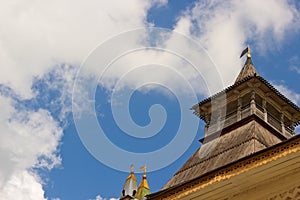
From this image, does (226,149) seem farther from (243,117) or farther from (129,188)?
(129,188)

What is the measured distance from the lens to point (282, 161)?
43.3 ft

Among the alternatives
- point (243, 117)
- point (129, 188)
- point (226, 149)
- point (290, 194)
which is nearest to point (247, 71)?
point (243, 117)

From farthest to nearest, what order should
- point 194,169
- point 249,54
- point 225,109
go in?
point 249,54, point 225,109, point 194,169

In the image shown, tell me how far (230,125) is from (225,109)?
8.98ft

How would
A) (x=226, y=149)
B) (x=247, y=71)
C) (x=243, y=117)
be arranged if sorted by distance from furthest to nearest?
(x=247, y=71), (x=243, y=117), (x=226, y=149)

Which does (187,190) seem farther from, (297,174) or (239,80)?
(239,80)

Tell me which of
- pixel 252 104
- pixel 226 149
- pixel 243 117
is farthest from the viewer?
pixel 252 104

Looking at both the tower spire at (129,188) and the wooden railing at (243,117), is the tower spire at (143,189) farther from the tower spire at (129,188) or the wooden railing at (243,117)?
the wooden railing at (243,117)

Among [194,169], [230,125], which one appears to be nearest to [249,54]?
[230,125]

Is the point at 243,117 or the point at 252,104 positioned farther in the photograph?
the point at 252,104

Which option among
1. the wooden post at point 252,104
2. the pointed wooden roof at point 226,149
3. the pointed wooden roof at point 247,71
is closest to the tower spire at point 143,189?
the pointed wooden roof at point 226,149

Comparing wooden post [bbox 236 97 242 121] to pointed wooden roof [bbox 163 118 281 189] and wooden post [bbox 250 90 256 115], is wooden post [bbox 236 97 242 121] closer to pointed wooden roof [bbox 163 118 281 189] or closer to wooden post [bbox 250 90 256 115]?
wooden post [bbox 250 90 256 115]

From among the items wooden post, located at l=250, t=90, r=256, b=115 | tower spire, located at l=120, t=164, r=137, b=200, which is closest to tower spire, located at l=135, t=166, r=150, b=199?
tower spire, located at l=120, t=164, r=137, b=200

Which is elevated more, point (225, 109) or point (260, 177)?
point (225, 109)
